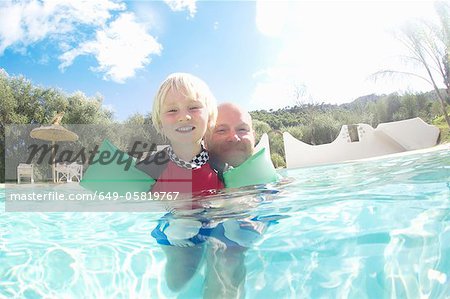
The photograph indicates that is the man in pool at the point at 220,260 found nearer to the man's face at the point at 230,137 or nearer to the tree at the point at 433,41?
the man's face at the point at 230,137

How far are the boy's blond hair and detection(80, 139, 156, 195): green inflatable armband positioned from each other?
0.30 m

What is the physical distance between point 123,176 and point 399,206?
1.67 meters

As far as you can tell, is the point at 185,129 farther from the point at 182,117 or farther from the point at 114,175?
the point at 114,175

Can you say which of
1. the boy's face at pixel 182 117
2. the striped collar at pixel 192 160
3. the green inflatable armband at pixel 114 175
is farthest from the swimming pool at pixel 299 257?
the boy's face at pixel 182 117

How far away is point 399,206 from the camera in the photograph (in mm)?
2061

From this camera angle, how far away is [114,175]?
79.9 inches

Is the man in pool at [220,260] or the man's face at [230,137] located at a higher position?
the man's face at [230,137]

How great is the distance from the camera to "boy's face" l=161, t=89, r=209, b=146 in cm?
188

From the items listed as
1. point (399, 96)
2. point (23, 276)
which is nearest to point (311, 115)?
point (399, 96)

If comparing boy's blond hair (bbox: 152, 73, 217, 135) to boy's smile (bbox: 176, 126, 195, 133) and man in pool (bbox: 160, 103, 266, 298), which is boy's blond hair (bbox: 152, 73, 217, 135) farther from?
man in pool (bbox: 160, 103, 266, 298)

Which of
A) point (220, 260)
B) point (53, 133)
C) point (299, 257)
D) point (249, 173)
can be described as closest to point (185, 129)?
point (249, 173)

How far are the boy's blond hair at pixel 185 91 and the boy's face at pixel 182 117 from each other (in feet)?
0.09

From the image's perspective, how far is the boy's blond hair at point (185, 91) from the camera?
Result: 190cm

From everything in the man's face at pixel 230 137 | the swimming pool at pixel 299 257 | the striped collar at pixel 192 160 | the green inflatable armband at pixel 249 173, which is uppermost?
the man's face at pixel 230 137
